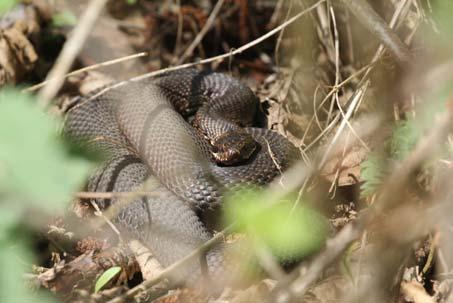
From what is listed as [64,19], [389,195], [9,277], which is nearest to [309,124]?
[389,195]

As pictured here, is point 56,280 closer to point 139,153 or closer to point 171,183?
point 171,183

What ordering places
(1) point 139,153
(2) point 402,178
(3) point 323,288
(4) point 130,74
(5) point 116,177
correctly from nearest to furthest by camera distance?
1. (2) point 402,178
2. (3) point 323,288
3. (5) point 116,177
4. (1) point 139,153
5. (4) point 130,74

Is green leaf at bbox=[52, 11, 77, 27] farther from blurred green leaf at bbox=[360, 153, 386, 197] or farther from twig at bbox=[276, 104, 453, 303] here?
twig at bbox=[276, 104, 453, 303]

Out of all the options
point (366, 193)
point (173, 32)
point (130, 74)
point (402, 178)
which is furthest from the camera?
point (173, 32)

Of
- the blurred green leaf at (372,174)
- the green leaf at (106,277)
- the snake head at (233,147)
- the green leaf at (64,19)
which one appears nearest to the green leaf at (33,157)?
the green leaf at (106,277)

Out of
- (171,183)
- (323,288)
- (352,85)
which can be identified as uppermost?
(352,85)

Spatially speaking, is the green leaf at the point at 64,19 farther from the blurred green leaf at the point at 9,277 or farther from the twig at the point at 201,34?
the blurred green leaf at the point at 9,277

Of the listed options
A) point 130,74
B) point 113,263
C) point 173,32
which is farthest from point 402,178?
point 173,32
